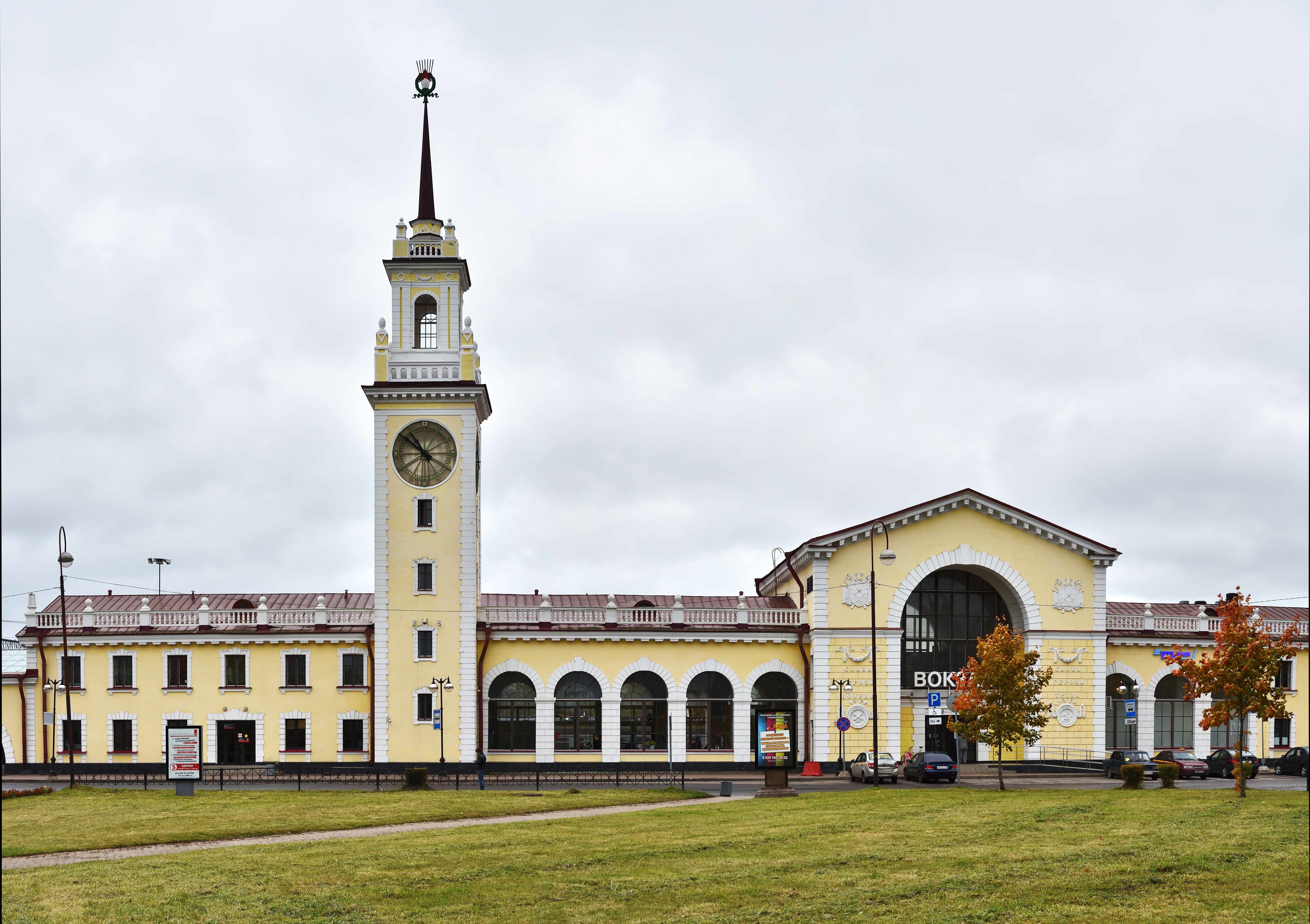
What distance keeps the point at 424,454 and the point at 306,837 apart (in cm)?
2869

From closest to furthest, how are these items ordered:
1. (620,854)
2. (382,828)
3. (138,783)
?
(620,854)
(382,828)
(138,783)

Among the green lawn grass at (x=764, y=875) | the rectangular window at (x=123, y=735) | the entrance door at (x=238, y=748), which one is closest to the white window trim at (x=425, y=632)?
the entrance door at (x=238, y=748)

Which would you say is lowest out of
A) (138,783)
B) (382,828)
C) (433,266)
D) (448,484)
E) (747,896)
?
(138,783)

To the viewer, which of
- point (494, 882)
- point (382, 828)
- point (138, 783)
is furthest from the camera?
point (138, 783)

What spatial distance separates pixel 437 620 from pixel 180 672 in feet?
38.7

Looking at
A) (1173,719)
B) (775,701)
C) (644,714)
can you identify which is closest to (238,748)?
(644,714)

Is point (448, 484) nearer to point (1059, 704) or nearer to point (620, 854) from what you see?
point (1059, 704)

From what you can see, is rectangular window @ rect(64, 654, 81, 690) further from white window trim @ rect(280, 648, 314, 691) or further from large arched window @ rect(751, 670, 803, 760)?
large arched window @ rect(751, 670, 803, 760)

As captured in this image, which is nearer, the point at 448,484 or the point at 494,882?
the point at 494,882

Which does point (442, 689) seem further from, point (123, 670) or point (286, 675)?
point (123, 670)

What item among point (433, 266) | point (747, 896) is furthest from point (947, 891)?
point (433, 266)

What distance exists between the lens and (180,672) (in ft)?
182

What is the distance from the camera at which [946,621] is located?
189 ft

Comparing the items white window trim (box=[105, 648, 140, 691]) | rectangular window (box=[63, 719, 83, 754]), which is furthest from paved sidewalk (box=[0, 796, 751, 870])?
rectangular window (box=[63, 719, 83, 754])
